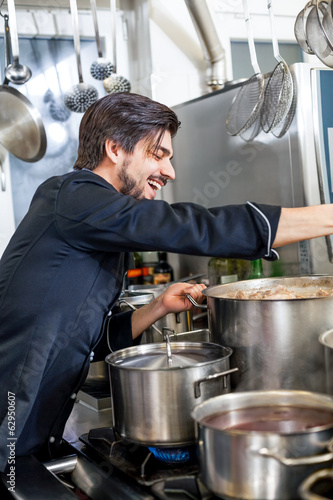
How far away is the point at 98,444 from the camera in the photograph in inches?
43.6

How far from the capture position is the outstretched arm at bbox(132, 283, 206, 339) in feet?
4.33

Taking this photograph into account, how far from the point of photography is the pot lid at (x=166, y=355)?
38.4 inches

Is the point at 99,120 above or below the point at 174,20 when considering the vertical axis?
below

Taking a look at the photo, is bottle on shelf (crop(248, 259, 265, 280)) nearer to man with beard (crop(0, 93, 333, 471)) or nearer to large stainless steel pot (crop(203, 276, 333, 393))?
man with beard (crop(0, 93, 333, 471))

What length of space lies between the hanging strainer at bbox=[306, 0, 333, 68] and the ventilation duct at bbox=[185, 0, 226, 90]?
Answer: 104 centimetres

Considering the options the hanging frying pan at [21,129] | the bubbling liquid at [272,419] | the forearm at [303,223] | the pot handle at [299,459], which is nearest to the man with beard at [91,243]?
the forearm at [303,223]

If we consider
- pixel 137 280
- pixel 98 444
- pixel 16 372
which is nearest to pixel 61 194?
pixel 16 372

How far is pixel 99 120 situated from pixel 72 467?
2.45 ft

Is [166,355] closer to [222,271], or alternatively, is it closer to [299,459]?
[299,459]

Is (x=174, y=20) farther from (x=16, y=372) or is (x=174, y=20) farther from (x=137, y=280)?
(x=16, y=372)

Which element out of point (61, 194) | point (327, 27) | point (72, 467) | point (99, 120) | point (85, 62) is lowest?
point (72, 467)

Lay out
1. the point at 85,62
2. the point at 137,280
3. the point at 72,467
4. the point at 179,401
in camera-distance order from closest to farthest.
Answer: the point at 179,401, the point at 72,467, the point at 137,280, the point at 85,62

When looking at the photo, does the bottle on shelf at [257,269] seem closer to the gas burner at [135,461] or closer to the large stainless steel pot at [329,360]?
the gas burner at [135,461]

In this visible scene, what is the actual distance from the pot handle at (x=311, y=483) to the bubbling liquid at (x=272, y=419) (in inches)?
3.8
